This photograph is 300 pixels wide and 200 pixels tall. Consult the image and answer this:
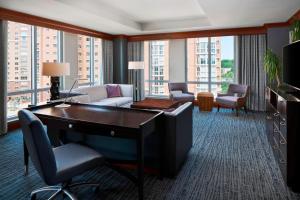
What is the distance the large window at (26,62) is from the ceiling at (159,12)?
78cm

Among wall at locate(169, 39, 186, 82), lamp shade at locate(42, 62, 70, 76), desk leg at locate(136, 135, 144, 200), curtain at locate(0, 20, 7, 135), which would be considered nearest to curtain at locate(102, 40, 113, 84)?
wall at locate(169, 39, 186, 82)

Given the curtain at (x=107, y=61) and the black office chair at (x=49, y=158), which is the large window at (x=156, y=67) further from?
the black office chair at (x=49, y=158)

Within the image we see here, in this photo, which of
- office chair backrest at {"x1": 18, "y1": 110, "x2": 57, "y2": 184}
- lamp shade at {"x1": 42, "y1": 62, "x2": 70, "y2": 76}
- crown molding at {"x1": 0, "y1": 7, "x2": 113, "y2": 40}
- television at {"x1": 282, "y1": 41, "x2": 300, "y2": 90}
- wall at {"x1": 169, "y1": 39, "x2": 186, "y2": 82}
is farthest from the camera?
wall at {"x1": 169, "y1": 39, "x2": 186, "y2": 82}

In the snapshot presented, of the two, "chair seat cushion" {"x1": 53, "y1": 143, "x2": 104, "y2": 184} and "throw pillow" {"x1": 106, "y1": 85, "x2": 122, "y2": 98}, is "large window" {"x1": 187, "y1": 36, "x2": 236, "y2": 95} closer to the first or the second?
"throw pillow" {"x1": 106, "y1": 85, "x2": 122, "y2": 98}

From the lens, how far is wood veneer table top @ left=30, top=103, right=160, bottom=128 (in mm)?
2422

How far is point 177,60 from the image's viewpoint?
8.30m

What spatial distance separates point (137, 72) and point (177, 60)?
1448 millimetres

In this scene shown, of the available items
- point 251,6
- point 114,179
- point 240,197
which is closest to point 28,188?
point 114,179

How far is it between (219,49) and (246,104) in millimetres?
1995

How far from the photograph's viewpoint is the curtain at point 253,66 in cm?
680

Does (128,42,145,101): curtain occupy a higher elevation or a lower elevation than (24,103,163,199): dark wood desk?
higher

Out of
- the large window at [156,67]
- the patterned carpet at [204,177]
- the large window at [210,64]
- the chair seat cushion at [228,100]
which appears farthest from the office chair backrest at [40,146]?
the large window at [156,67]

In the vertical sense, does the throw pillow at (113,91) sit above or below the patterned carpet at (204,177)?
above

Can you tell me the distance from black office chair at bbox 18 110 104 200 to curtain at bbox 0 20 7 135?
3057 mm
